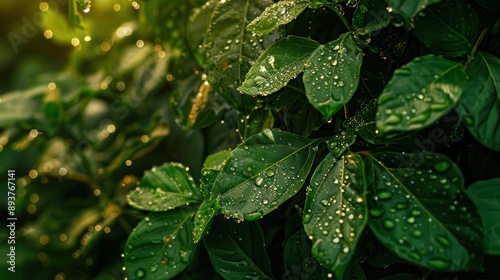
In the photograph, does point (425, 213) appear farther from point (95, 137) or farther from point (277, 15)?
point (95, 137)

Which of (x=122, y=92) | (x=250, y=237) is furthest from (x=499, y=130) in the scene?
(x=122, y=92)

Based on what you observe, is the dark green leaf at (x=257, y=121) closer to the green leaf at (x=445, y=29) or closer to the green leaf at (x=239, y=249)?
the green leaf at (x=239, y=249)

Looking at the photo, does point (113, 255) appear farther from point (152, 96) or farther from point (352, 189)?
point (352, 189)

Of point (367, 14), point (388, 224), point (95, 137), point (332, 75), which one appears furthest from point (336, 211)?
point (95, 137)

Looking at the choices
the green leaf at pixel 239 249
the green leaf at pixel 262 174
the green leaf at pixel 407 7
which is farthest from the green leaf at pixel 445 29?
the green leaf at pixel 239 249

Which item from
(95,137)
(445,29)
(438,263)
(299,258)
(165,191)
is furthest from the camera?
(95,137)

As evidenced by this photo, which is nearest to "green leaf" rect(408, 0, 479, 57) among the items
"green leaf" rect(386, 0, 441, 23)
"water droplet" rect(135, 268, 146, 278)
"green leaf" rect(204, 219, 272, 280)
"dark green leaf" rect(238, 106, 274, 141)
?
"green leaf" rect(386, 0, 441, 23)

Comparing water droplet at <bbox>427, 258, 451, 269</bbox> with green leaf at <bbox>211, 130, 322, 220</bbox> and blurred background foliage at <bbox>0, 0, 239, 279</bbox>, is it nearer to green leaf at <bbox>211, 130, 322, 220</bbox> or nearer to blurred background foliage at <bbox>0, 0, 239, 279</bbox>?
green leaf at <bbox>211, 130, 322, 220</bbox>
